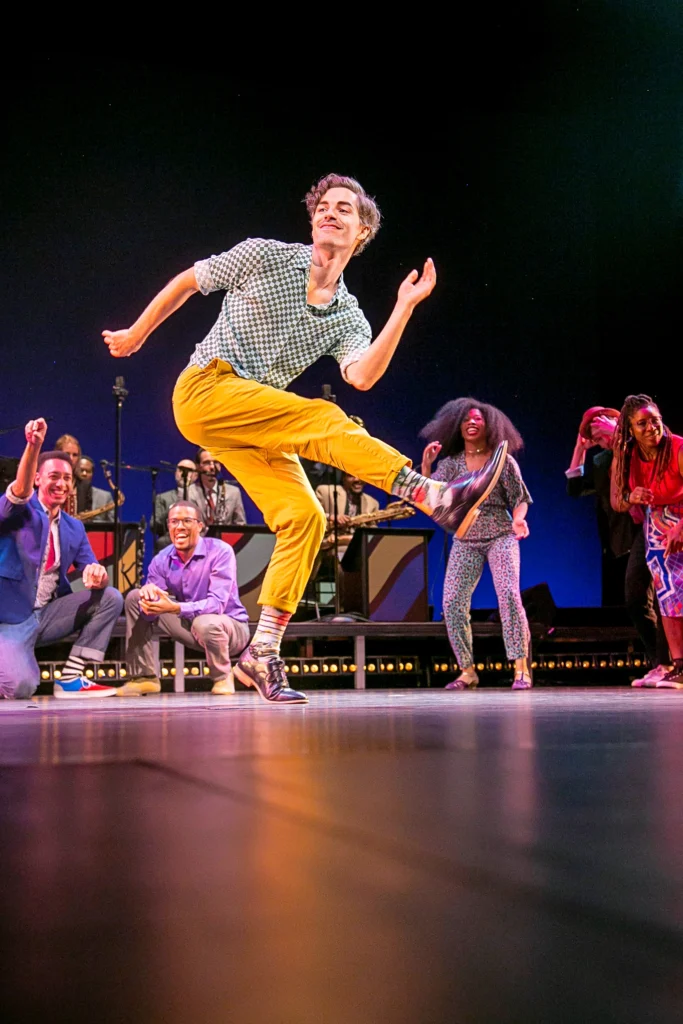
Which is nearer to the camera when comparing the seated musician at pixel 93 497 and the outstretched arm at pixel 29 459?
the outstretched arm at pixel 29 459

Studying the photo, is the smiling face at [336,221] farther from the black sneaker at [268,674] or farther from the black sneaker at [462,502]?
the black sneaker at [268,674]

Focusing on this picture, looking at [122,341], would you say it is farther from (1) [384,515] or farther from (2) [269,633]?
(1) [384,515]

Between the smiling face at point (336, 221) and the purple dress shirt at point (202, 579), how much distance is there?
1296 mm

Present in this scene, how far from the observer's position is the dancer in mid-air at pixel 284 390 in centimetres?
253

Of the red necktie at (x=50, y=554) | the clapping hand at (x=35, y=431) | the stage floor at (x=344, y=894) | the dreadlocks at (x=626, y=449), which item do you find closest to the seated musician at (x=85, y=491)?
the red necktie at (x=50, y=554)

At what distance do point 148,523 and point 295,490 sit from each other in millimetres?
3693

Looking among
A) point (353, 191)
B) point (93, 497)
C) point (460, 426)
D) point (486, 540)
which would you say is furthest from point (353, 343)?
point (93, 497)

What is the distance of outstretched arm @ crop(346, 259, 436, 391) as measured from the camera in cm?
280

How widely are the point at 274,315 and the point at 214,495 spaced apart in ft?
8.91

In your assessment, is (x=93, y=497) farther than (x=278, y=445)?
Yes

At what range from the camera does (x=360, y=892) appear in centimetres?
41

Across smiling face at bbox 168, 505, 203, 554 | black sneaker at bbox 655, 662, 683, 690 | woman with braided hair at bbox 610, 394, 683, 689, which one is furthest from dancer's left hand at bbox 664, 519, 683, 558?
A: smiling face at bbox 168, 505, 203, 554

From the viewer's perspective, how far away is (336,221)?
10.4 ft

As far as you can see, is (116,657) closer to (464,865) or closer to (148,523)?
(148,523)
